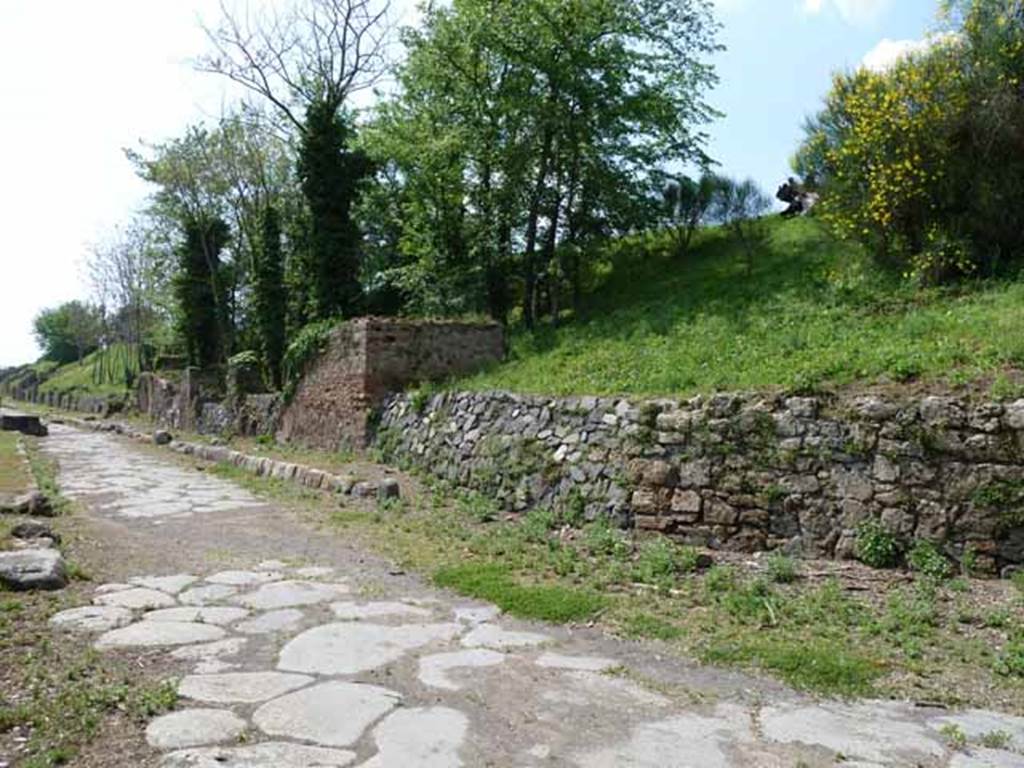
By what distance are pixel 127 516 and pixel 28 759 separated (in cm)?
603

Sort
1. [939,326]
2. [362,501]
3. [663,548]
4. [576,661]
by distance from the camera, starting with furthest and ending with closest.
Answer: [362,501], [939,326], [663,548], [576,661]

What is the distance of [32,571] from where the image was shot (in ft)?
16.7

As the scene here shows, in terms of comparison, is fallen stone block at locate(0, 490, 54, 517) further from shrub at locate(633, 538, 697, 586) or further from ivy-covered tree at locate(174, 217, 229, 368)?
ivy-covered tree at locate(174, 217, 229, 368)

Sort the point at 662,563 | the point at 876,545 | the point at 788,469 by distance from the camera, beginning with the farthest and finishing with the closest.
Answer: the point at 788,469 → the point at 662,563 → the point at 876,545

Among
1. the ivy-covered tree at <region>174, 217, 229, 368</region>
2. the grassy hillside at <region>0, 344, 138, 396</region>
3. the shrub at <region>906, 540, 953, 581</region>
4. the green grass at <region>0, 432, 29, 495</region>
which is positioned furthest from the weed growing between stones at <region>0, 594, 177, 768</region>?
the grassy hillside at <region>0, 344, 138, 396</region>

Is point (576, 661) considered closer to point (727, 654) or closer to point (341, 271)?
point (727, 654)

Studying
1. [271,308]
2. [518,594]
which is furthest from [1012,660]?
[271,308]

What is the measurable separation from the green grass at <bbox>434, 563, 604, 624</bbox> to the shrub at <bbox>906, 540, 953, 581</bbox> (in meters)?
2.25

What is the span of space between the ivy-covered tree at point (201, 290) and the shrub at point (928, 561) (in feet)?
85.4

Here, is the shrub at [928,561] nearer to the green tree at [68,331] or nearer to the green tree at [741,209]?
the green tree at [741,209]

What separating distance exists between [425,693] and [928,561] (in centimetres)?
375

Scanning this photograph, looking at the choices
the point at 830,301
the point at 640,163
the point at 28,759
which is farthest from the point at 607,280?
the point at 28,759

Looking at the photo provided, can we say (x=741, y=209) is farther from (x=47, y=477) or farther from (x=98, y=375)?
(x=98, y=375)

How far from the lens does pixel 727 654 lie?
13.7 ft
